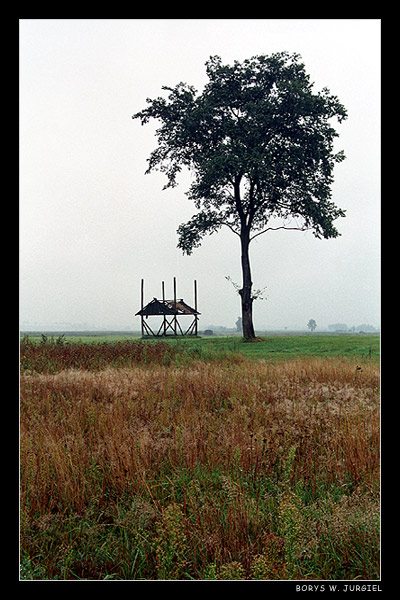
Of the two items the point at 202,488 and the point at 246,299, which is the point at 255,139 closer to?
the point at 246,299

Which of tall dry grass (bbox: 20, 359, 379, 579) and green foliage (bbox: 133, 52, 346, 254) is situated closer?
tall dry grass (bbox: 20, 359, 379, 579)

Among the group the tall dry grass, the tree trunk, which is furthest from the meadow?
the tree trunk

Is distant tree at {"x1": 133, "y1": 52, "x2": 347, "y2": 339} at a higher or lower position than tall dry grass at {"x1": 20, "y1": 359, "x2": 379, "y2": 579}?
higher

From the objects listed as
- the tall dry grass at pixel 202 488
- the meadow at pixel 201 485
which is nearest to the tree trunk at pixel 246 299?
the meadow at pixel 201 485

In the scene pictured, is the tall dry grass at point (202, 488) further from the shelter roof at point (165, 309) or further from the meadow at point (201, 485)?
the shelter roof at point (165, 309)

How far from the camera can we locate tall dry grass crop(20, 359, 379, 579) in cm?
304

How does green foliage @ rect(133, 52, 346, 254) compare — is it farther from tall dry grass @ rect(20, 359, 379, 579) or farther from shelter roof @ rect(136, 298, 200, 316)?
tall dry grass @ rect(20, 359, 379, 579)

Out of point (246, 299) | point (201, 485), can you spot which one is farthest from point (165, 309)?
point (201, 485)

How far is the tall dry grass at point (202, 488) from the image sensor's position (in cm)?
304

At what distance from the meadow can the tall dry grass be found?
2 cm

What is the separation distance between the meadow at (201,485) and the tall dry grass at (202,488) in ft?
0.05

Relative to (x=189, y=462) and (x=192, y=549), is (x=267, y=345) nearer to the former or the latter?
Result: (x=189, y=462)

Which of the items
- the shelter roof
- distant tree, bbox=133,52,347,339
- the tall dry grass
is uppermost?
distant tree, bbox=133,52,347,339
